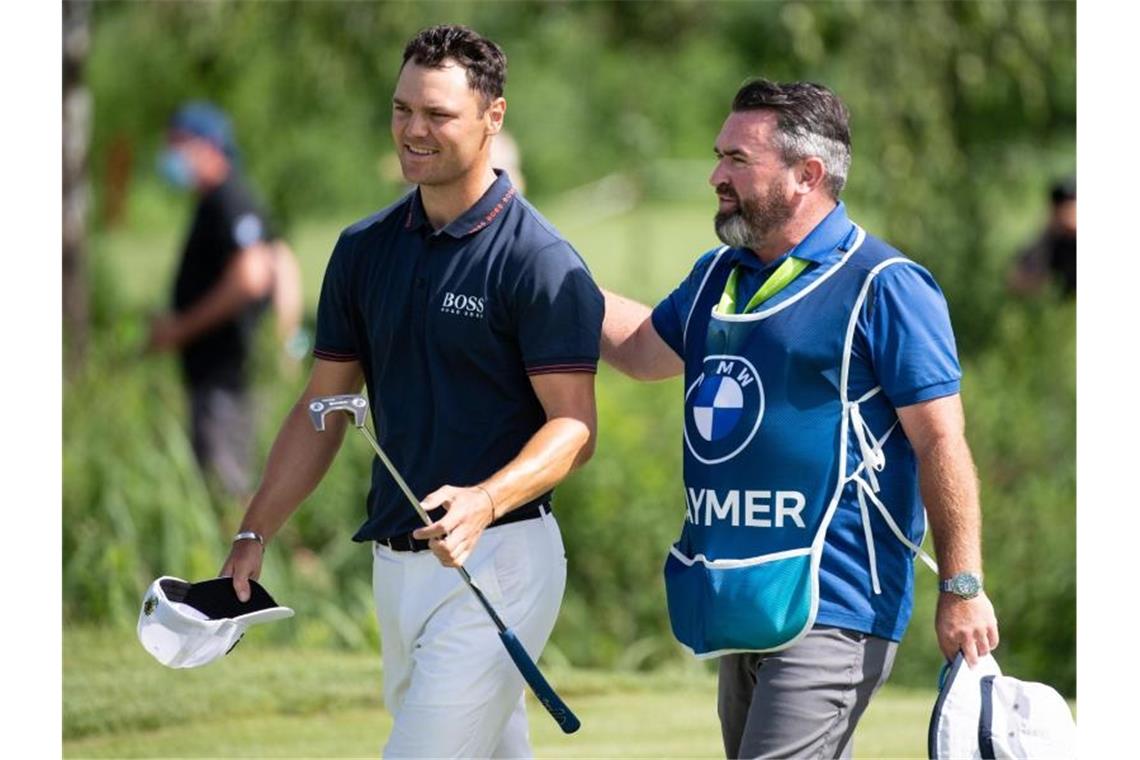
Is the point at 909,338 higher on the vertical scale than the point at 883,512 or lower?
higher

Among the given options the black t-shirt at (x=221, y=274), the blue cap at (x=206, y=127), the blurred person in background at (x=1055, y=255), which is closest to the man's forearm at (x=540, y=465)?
the black t-shirt at (x=221, y=274)

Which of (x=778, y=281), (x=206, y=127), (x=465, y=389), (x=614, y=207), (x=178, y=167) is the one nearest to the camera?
(x=778, y=281)

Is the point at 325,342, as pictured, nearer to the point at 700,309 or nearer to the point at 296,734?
the point at 700,309

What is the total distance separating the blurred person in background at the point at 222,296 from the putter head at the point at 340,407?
6.53 metres

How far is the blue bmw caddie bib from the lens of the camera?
4480 mm

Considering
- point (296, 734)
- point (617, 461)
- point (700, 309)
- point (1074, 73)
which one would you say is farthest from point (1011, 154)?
point (700, 309)

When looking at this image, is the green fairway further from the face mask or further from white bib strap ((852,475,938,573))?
the face mask

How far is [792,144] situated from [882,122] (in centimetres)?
690

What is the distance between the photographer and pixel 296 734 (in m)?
7.06

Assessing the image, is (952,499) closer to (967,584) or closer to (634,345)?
(967,584)

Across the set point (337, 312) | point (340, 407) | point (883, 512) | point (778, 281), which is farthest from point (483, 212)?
point (883, 512)

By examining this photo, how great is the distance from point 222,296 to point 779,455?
727 centimetres

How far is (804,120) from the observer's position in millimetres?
4637

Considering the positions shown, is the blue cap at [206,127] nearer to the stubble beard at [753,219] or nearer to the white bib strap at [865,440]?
the stubble beard at [753,219]
